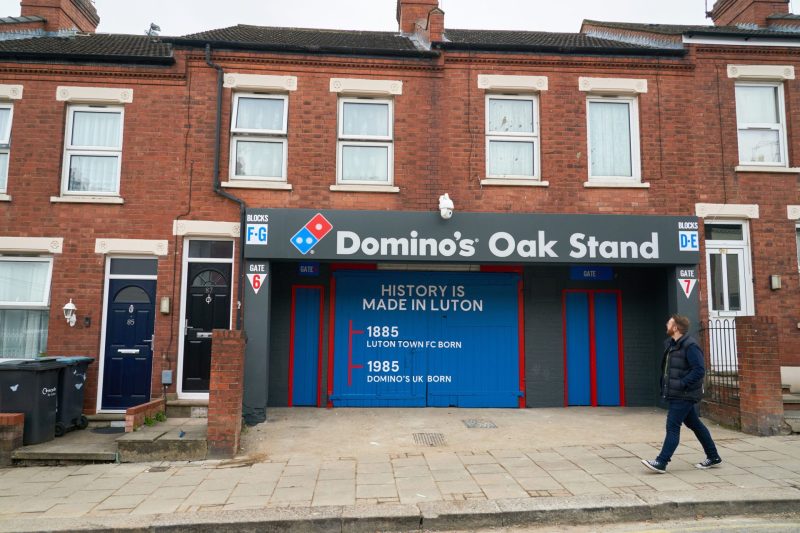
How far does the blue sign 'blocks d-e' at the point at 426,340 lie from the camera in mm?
9898

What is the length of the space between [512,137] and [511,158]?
39 cm

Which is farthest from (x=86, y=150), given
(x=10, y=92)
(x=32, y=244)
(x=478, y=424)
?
(x=478, y=424)

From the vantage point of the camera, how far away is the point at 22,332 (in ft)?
30.3

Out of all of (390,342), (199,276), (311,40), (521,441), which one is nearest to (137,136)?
(199,276)

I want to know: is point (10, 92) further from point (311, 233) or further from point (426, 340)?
point (426, 340)

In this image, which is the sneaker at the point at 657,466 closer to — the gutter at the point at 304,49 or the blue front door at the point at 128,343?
the gutter at the point at 304,49

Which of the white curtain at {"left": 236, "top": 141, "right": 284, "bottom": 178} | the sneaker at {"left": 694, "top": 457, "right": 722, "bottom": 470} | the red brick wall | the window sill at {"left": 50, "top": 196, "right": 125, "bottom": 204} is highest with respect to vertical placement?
the white curtain at {"left": 236, "top": 141, "right": 284, "bottom": 178}

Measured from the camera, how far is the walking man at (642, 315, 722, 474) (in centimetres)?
607

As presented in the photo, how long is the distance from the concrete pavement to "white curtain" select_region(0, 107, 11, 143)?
600cm

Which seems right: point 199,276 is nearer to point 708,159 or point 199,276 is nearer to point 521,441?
point 521,441

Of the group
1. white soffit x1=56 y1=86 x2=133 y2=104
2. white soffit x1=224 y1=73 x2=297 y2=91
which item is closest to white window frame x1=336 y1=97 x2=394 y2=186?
white soffit x1=224 y1=73 x2=297 y2=91

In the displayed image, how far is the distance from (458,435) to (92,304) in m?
6.51

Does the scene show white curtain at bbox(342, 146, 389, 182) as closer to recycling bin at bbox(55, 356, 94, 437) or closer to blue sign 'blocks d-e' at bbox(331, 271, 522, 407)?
blue sign 'blocks d-e' at bbox(331, 271, 522, 407)

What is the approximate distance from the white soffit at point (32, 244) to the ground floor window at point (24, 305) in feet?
0.65
